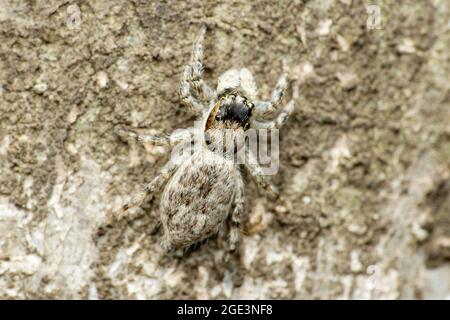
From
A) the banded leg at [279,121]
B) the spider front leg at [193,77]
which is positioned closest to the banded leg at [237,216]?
the banded leg at [279,121]

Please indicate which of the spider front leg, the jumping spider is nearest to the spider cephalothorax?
the jumping spider

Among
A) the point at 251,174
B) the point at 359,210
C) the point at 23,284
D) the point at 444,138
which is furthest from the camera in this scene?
the point at 444,138

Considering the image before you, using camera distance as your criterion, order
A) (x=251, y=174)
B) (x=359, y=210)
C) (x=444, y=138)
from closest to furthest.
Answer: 1. (x=251, y=174)
2. (x=359, y=210)
3. (x=444, y=138)

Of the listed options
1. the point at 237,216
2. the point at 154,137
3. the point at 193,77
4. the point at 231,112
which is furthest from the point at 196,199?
the point at 193,77

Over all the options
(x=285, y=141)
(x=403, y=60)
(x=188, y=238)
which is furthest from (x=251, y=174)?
(x=403, y=60)

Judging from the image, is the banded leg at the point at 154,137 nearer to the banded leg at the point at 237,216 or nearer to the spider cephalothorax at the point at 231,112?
the spider cephalothorax at the point at 231,112

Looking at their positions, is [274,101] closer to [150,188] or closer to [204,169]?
[204,169]

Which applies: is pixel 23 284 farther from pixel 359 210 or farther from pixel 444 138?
pixel 444 138
